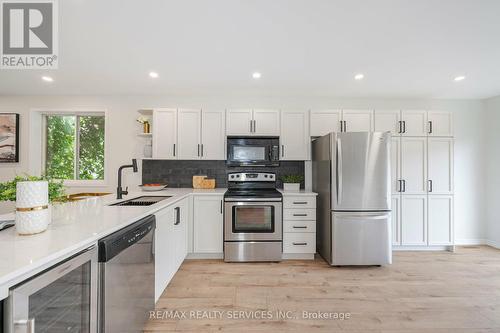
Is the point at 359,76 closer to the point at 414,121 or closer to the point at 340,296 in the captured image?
the point at 414,121

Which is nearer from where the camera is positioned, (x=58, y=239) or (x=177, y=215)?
(x=58, y=239)

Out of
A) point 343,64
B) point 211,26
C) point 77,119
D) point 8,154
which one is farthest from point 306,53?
point 8,154

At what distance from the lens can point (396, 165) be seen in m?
3.59

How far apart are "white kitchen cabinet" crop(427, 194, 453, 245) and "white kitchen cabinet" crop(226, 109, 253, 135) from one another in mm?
3022

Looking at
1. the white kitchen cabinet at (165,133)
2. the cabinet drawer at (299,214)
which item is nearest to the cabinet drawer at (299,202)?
the cabinet drawer at (299,214)

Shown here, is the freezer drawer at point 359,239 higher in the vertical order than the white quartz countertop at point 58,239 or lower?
lower

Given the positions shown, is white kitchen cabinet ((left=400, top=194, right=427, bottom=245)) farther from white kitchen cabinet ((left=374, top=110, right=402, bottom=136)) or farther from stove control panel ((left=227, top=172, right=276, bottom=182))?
stove control panel ((left=227, top=172, right=276, bottom=182))

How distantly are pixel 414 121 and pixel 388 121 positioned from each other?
41 cm

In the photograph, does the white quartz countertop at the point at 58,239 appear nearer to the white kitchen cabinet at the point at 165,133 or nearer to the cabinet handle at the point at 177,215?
the cabinet handle at the point at 177,215

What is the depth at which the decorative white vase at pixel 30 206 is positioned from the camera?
1102mm

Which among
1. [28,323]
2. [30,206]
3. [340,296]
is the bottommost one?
[340,296]

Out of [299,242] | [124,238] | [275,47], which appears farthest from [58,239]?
[299,242]

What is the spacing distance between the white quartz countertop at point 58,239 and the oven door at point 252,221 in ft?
4.68

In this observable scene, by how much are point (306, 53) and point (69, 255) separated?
8.33 feet
